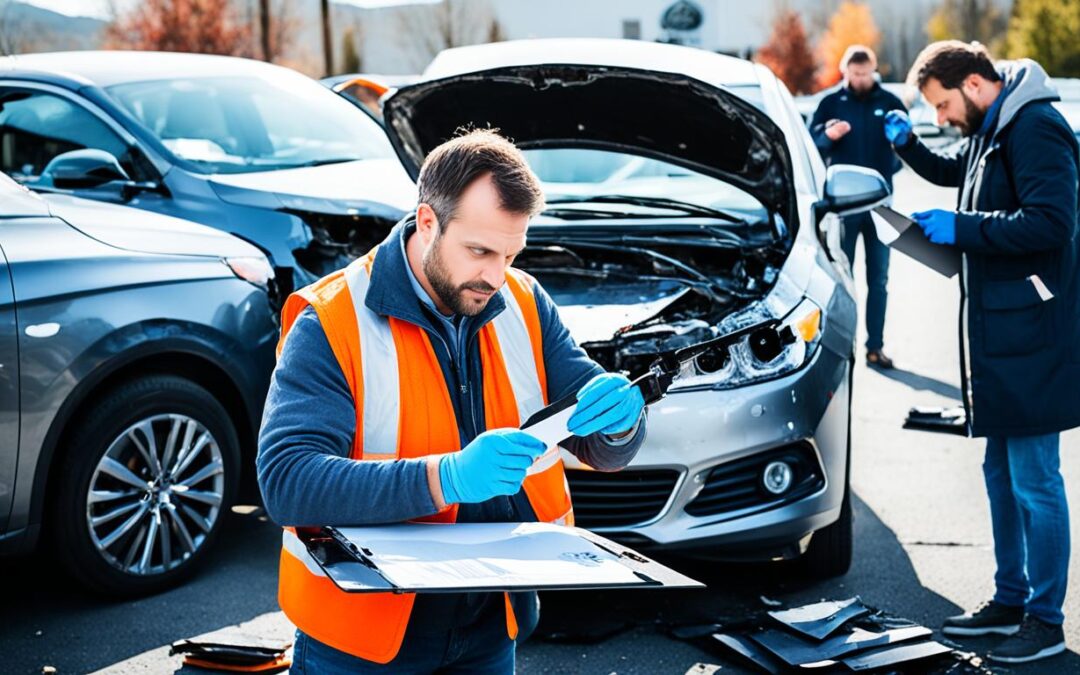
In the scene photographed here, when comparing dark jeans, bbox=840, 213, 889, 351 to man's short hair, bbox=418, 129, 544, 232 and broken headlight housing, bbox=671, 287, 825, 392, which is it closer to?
broken headlight housing, bbox=671, 287, 825, 392

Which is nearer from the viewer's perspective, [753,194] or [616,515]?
[616,515]

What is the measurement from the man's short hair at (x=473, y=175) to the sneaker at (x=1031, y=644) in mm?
2563

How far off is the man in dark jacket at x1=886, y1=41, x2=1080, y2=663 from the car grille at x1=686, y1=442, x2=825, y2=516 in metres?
0.60

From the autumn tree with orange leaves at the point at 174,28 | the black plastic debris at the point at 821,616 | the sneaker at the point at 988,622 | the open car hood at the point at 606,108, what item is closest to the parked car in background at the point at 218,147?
the open car hood at the point at 606,108

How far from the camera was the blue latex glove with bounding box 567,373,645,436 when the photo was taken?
222 cm

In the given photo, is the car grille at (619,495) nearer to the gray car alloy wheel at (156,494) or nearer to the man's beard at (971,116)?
the gray car alloy wheel at (156,494)

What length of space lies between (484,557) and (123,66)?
459 cm

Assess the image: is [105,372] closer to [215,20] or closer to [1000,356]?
[1000,356]

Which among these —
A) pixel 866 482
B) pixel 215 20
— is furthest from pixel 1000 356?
pixel 215 20

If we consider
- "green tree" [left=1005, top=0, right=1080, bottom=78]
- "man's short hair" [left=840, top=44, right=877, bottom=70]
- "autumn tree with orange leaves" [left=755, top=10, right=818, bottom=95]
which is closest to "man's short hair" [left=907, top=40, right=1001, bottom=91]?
"man's short hair" [left=840, top=44, right=877, bottom=70]

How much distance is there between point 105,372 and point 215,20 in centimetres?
2929

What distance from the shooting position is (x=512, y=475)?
207 cm

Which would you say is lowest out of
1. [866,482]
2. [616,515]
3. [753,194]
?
[866,482]

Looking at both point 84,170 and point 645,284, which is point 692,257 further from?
point 84,170
